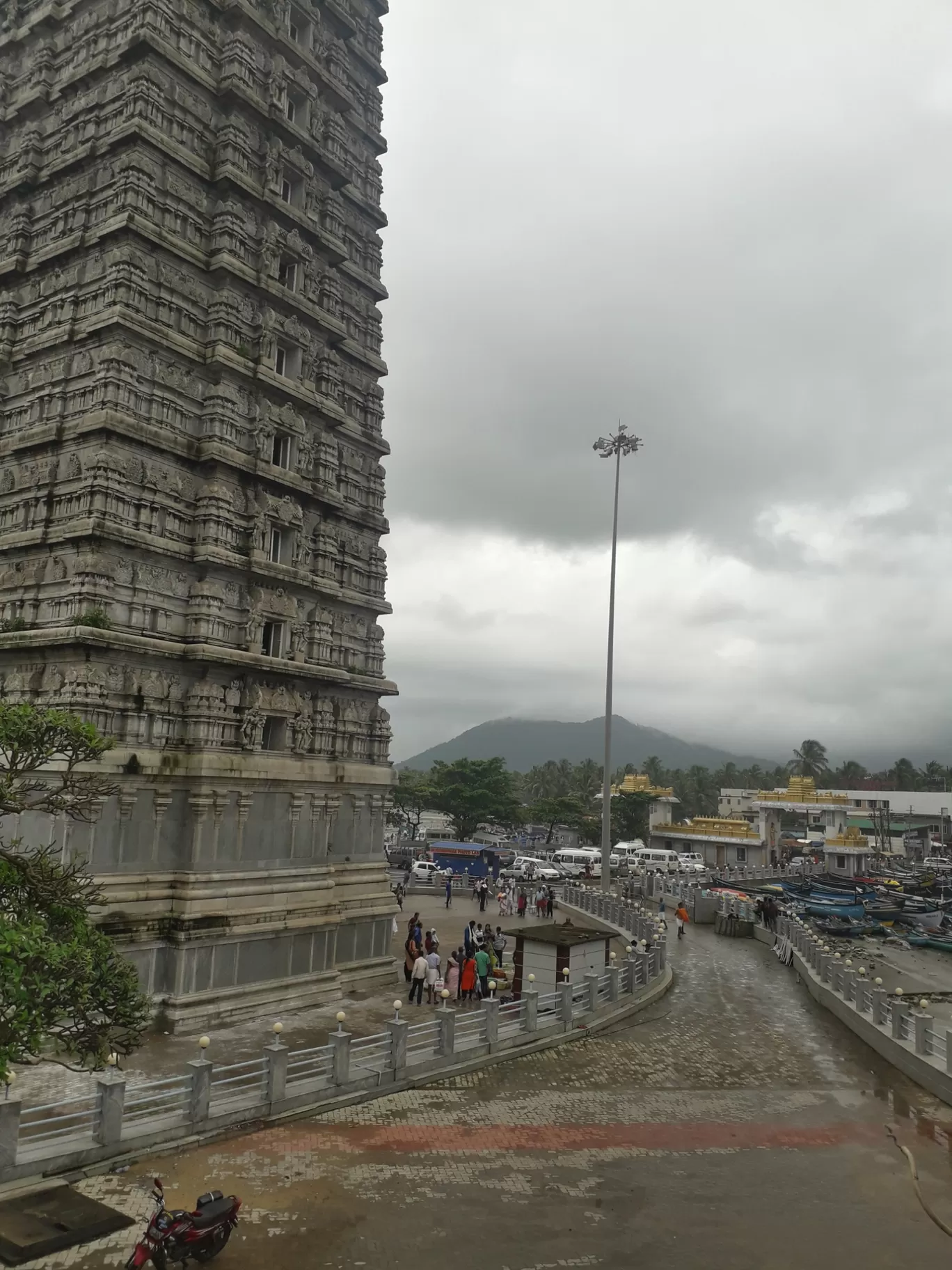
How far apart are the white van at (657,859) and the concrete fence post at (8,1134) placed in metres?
65.2

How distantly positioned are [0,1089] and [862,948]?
40.3 metres

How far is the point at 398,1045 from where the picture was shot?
16.9m

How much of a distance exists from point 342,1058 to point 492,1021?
436cm

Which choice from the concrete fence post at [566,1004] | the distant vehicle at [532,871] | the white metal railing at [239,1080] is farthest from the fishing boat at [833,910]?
the white metal railing at [239,1080]

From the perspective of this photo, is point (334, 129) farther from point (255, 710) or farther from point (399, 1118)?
point (399, 1118)

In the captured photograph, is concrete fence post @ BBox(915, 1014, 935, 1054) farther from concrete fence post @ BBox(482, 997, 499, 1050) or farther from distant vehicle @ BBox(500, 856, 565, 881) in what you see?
distant vehicle @ BBox(500, 856, 565, 881)

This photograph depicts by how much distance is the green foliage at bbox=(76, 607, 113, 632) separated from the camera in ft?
66.4

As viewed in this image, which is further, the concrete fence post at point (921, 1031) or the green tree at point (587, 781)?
the green tree at point (587, 781)

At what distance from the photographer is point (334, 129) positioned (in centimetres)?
2909

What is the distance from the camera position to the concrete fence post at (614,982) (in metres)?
24.0

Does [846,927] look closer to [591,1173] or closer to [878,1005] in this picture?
[878,1005]

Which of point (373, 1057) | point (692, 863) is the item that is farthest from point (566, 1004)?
point (692, 863)

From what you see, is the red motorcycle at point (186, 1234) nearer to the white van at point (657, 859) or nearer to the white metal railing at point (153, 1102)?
the white metal railing at point (153, 1102)

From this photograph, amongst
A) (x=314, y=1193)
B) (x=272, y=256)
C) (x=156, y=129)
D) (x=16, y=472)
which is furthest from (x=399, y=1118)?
(x=156, y=129)
